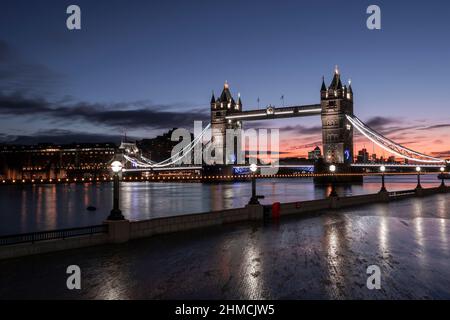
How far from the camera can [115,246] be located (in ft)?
46.4

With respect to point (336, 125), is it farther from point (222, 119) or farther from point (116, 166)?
point (116, 166)

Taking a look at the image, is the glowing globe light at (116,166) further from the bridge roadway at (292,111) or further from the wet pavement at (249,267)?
the bridge roadway at (292,111)

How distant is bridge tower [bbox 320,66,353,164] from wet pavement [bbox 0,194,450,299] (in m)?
115

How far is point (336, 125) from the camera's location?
135m

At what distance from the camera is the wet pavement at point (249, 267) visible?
912 cm

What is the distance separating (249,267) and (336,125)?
128196 mm

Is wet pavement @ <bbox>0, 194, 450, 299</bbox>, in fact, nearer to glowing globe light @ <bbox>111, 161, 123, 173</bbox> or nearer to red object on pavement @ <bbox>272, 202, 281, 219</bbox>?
glowing globe light @ <bbox>111, 161, 123, 173</bbox>

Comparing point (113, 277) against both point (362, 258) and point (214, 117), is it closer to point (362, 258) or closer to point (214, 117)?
point (362, 258)

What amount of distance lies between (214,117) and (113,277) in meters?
161

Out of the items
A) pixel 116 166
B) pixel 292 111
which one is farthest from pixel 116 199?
pixel 292 111

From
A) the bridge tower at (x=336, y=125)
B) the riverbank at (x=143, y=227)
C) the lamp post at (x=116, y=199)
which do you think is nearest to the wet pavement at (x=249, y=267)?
the riverbank at (x=143, y=227)

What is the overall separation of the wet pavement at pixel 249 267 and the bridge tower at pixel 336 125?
115 m

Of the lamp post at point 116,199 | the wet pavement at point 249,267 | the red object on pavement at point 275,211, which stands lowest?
the wet pavement at point 249,267
